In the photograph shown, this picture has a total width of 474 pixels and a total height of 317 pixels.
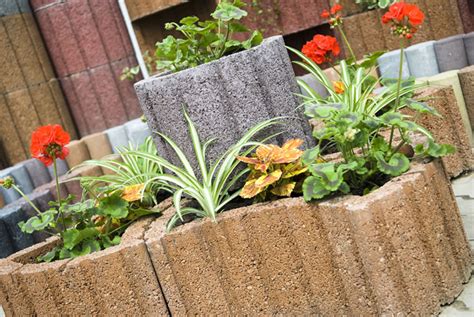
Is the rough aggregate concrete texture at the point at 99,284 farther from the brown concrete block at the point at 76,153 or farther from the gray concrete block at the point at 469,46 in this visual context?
the brown concrete block at the point at 76,153

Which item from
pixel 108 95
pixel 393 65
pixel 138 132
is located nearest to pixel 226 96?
pixel 393 65

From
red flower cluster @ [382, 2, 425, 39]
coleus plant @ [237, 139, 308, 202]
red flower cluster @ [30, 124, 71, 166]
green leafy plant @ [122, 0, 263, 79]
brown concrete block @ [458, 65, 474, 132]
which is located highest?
green leafy plant @ [122, 0, 263, 79]

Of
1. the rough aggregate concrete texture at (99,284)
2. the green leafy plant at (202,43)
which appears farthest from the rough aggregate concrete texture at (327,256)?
the green leafy plant at (202,43)

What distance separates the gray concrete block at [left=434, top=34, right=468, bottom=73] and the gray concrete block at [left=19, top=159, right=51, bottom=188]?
328cm

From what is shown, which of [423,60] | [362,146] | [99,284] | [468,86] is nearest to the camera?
[362,146]

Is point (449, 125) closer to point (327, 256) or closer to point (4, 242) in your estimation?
point (327, 256)

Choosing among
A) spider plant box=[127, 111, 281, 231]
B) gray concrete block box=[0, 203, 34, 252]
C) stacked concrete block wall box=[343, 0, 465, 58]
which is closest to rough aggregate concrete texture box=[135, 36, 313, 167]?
spider plant box=[127, 111, 281, 231]

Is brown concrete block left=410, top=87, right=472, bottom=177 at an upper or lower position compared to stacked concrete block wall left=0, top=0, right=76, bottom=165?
lower

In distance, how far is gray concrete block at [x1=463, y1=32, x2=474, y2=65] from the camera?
3.95 m

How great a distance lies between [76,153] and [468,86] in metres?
3.21

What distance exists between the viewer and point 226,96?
2.62 metres

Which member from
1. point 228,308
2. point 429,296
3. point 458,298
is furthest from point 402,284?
point 228,308

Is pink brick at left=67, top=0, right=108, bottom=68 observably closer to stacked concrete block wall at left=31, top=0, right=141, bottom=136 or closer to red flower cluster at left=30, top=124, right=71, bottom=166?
stacked concrete block wall at left=31, top=0, right=141, bottom=136

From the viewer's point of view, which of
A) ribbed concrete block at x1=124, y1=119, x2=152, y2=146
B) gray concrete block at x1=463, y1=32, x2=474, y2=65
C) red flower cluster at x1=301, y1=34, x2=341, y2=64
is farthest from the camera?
ribbed concrete block at x1=124, y1=119, x2=152, y2=146
